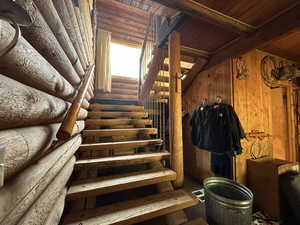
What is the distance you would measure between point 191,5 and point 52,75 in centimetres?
147

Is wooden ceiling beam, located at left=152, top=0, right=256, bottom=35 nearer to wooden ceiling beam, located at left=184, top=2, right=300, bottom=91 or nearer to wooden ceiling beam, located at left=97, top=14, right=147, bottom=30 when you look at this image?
wooden ceiling beam, located at left=184, top=2, right=300, bottom=91

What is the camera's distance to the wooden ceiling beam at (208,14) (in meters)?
1.27

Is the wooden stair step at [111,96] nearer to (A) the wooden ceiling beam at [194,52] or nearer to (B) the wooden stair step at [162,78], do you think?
(B) the wooden stair step at [162,78]

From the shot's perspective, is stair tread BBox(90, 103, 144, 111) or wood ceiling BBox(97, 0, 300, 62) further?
stair tread BBox(90, 103, 144, 111)

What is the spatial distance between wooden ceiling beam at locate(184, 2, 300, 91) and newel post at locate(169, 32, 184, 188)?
93cm

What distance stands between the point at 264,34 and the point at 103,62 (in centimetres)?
365

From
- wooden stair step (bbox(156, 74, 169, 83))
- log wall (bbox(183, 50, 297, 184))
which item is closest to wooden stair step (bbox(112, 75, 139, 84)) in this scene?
wooden stair step (bbox(156, 74, 169, 83))

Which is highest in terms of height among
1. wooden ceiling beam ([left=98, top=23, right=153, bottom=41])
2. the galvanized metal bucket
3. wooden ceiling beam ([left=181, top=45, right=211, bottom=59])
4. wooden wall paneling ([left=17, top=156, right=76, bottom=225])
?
wooden ceiling beam ([left=98, top=23, right=153, bottom=41])

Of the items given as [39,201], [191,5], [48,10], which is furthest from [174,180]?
[191,5]

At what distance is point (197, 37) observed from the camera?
1.96m

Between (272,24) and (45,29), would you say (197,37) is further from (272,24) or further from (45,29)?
(45,29)

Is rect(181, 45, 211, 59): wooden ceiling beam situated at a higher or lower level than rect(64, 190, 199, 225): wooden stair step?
higher

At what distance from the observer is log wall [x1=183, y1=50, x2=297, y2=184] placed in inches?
83.7

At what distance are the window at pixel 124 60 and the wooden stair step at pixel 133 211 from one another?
3828mm
